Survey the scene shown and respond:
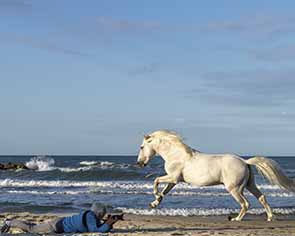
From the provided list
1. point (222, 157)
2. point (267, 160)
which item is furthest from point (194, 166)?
point (267, 160)

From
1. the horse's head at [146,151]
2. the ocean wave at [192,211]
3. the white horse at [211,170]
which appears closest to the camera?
the white horse at [211,170]

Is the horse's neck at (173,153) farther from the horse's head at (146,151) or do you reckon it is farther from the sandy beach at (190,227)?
the sandy beach at (190,227)

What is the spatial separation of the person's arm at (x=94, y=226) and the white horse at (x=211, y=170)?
2.44 m

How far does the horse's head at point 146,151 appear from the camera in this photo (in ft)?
44.1

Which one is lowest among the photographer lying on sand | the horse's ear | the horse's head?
the photographer lying on sand

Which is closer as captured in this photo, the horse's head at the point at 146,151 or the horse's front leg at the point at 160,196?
the horse's front leg at the point at 160,196

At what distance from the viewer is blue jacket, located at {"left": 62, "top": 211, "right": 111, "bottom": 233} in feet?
33.9

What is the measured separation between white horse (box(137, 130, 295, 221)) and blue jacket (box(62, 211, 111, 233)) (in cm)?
247

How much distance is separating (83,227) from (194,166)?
3147 millimetres

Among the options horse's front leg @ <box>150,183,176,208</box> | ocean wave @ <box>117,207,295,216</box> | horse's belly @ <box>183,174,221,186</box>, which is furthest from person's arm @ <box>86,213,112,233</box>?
ocean wave @ <box>117,207,295,216</box>

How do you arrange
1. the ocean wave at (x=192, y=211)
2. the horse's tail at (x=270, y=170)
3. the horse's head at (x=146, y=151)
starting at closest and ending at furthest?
the horse's tail at (x=270, y=170)
the horse's head at (x=146, y=151)
the ocean wave at (x=192, y=211)

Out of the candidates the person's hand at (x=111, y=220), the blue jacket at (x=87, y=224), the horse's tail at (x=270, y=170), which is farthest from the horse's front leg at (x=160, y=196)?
the blue jacket at (x=87, y=224)

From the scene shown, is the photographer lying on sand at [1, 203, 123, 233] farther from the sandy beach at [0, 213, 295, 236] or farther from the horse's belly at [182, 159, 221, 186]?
the horse's belly at [182, 159, 221, 186]

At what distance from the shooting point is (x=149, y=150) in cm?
1348
